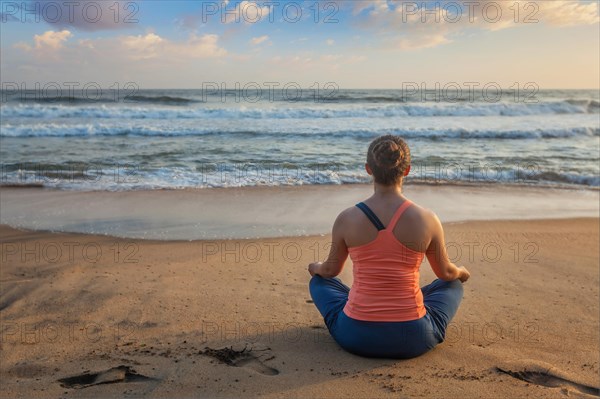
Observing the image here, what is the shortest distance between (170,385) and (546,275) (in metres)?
3.91

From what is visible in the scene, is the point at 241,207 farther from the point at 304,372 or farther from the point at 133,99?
the point at 133,99

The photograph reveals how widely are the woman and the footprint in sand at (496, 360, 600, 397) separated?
1.46ft

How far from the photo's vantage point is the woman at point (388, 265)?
2908 millimetres

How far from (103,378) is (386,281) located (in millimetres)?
1666

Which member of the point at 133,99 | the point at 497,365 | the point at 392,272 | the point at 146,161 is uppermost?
the point at 133,99

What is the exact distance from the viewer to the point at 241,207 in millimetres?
7926

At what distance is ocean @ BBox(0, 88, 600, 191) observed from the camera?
1036cm

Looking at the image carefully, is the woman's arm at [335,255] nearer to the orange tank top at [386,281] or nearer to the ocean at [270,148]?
the orange tank top at [386,281]

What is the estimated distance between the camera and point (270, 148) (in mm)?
14797

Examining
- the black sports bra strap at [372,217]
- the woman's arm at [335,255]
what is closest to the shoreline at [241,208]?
the woman's arm at [335,255]

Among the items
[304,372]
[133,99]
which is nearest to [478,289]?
[304,372]

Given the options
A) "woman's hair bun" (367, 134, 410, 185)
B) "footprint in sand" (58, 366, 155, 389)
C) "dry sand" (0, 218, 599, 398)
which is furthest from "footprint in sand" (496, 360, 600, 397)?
"footprint in sand" (58, 366, 155, 389)

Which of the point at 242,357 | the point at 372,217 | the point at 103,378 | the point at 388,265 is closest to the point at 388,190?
the point at 372,217

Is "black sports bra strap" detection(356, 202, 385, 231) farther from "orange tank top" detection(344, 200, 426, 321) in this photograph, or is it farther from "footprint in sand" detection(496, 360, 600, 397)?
"footprint in sand" detection(496, 360, 600, 397)
